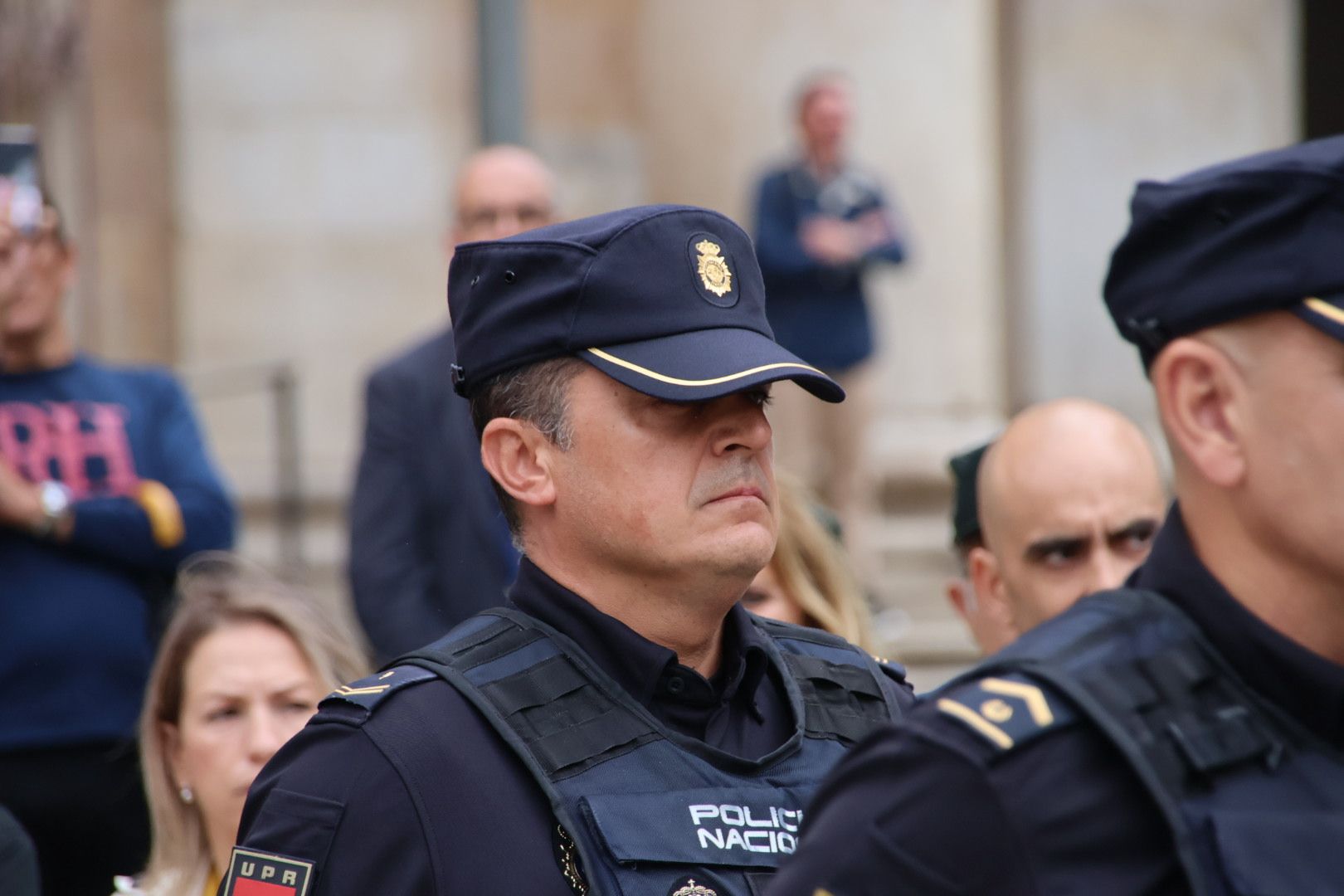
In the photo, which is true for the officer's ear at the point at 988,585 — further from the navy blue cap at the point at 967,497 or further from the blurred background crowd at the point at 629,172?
the blurred background crowd at the point at 629,172

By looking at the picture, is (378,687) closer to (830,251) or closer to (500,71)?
(500,71)

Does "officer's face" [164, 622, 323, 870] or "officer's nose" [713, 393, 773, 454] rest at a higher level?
"officer's nose" [713, 393, 773, 454]

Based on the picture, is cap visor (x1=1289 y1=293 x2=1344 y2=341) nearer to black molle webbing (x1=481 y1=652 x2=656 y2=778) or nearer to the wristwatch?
black molle webbing (x1=481 y1=652 x2=656 y2=778)

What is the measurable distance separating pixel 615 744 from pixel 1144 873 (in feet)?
2.77

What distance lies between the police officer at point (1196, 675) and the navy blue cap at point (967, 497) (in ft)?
6.97

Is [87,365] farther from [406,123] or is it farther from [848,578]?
[406,123]

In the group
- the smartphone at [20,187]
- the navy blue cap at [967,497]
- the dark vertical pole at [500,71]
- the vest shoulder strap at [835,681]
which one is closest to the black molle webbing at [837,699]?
the vest shoulder strap at [835,681]

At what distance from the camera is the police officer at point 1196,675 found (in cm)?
163

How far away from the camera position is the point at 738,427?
8.12ft

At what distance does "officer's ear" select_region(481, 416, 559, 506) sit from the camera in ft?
8.35

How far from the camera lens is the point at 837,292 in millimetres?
7547

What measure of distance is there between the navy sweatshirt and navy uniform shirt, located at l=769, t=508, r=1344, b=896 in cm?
273

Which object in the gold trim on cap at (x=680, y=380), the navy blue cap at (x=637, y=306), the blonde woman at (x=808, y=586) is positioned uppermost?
the navy blue cap at (x=637, y=306)

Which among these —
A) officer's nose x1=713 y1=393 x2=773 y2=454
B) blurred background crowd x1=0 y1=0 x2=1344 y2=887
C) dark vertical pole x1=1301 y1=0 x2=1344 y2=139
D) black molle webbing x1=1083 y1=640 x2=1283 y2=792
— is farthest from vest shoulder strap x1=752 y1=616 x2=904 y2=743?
dark vertical pole x1=1301 y1=0 x2=1344 y2=139
